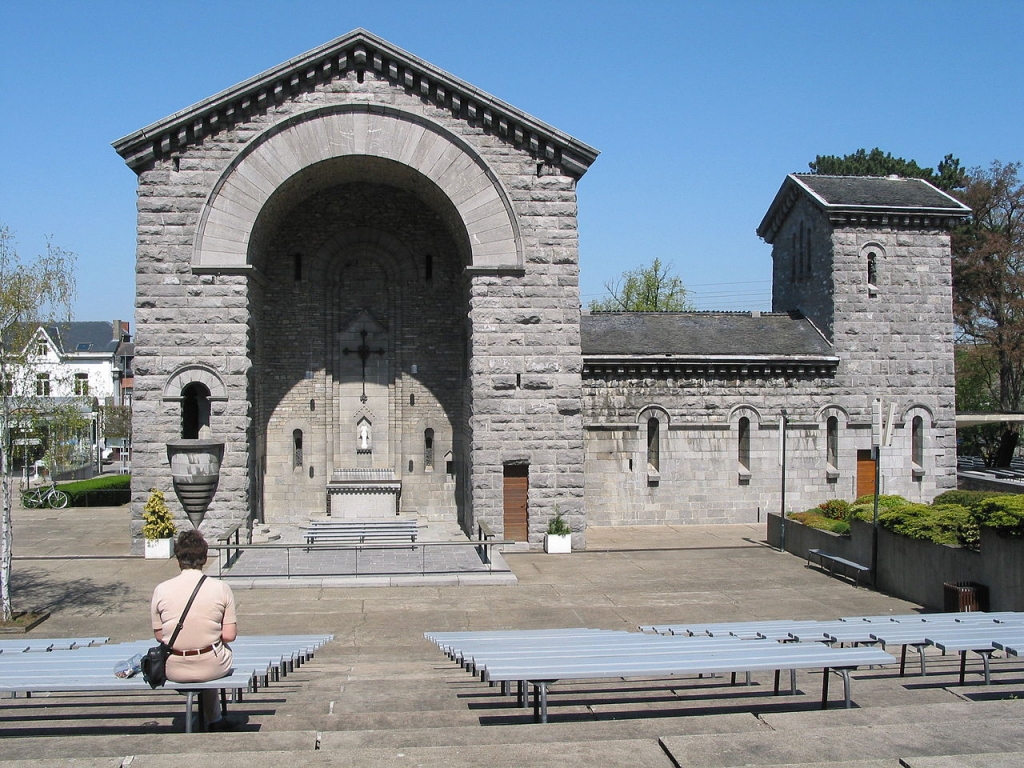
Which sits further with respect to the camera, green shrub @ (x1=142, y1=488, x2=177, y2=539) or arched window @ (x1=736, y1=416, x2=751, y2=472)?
arched window @ (x1=736, y1=416, x2=751, y2=472)

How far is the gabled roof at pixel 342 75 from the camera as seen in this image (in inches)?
838

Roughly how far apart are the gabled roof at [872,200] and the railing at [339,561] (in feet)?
53.2

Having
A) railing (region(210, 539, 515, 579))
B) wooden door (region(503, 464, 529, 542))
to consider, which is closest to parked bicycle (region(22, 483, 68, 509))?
railing (region(210, 539, 515, 579))

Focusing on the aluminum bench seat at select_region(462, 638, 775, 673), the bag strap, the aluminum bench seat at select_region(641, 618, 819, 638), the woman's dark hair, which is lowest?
the aluminum bench seat at select_region(641, 618, 819, 638)

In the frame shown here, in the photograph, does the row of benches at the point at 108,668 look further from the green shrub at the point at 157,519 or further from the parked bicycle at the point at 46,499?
the parked bicycle at the point at 46,499

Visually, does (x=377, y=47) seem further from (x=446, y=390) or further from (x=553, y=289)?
(x=446, y=390)

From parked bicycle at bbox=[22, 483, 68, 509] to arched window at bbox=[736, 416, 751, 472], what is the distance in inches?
923

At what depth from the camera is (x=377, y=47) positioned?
21.6 m

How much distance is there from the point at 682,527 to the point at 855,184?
1367 cm

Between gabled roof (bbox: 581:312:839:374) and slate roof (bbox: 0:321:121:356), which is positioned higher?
slate roof (bbox: 0:321:121:356)

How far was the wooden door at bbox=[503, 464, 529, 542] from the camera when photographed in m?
22.5

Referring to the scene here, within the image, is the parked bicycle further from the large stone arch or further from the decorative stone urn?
the decorative stone urn

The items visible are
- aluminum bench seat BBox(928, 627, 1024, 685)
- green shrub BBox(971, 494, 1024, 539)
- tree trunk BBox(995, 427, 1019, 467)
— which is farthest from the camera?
tree trunk BBox(995, 427, 1019, 467)

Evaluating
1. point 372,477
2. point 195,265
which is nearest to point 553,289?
point 372,477
